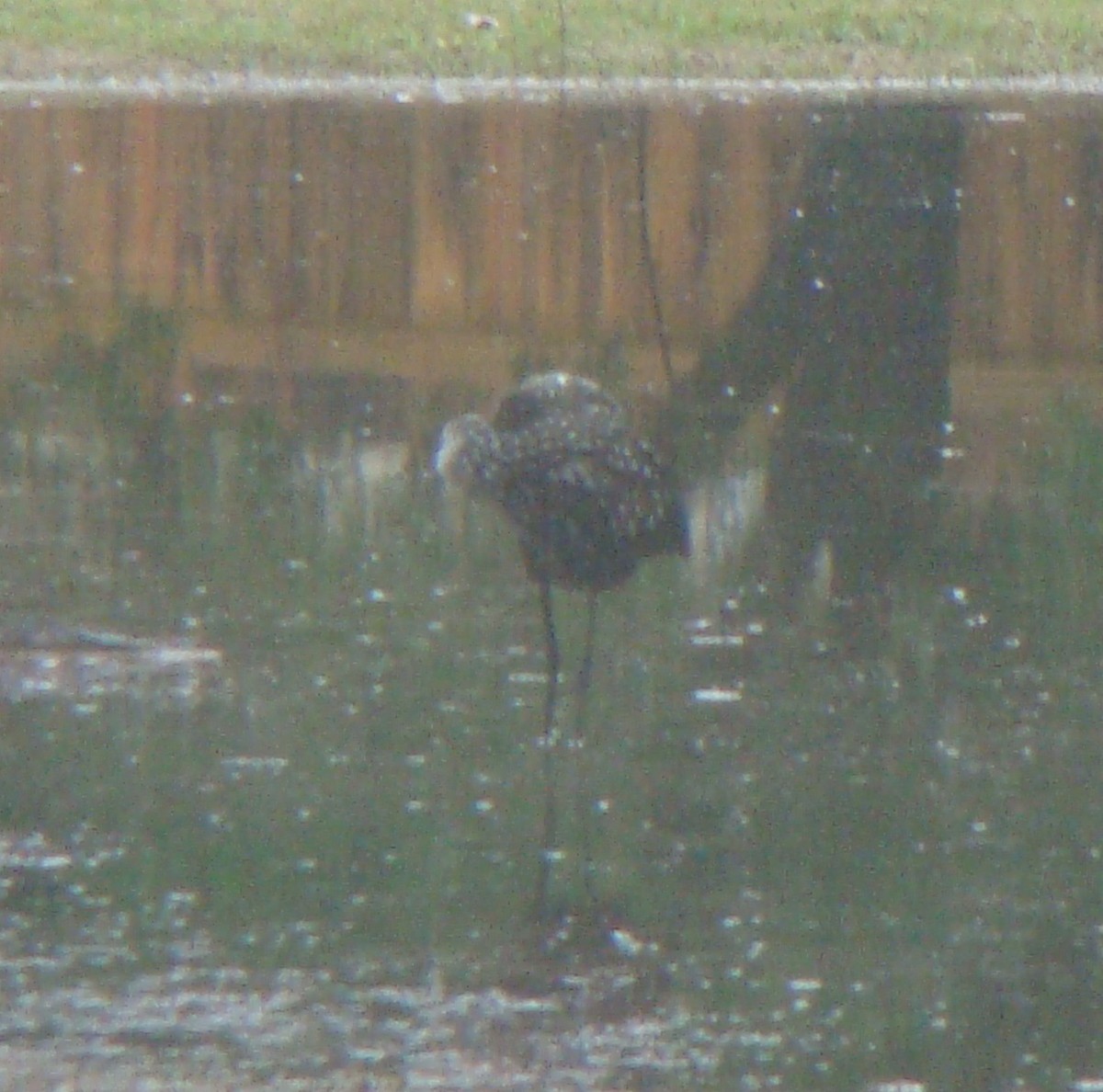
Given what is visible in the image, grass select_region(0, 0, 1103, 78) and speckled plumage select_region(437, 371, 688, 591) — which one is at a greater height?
grass select_region(0, 0, 1103, 78)

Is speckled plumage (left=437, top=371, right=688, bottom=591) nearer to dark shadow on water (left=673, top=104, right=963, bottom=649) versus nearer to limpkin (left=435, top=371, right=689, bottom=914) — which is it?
limpkin (left=435, top=371, right=689, bottom=914)

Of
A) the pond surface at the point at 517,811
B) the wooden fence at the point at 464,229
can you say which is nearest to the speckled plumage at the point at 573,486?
the pond surface at the point at 517,811

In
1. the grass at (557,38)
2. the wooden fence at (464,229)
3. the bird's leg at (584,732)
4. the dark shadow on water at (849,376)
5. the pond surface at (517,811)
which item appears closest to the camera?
the pond surface at (517,811)

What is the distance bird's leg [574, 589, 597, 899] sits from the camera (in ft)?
15.5

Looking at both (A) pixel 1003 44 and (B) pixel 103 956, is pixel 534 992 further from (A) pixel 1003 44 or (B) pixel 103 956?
(A) pixel 1003 44

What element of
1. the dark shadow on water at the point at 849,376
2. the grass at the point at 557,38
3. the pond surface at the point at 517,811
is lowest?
the pond surface at the point at 517,811

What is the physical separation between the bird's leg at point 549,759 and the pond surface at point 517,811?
2 centimetres

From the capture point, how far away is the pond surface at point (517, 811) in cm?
398

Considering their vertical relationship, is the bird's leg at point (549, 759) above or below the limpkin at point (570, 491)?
below

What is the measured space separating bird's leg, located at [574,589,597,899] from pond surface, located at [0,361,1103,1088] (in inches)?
0.6

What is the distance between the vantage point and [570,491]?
5.64 metres

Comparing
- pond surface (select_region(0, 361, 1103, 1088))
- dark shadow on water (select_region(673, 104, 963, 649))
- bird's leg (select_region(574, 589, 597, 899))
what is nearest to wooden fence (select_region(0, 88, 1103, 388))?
dark shadow on water (select_region(673, 104, 963, 649))

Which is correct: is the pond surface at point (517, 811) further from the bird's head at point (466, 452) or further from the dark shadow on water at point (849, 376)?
the bird's head at point (466, 452)

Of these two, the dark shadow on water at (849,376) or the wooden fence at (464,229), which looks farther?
the wooden fence at (464,229)
